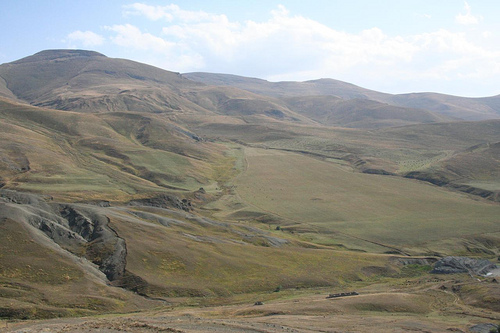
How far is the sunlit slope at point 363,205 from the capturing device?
9831 centimetres

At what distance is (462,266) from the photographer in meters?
73.3

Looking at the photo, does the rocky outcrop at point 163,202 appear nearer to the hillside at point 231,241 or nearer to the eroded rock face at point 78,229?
the hillside at point 231,241

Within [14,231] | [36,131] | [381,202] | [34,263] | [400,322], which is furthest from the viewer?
[36,131]

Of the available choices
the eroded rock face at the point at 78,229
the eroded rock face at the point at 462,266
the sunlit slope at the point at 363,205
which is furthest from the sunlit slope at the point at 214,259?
the sunlit slope at the point at 363,205

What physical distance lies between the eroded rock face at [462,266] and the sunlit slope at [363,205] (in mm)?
14906

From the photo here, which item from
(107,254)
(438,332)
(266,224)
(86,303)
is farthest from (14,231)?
(266,224)

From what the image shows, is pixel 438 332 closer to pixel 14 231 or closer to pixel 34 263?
pixel 34 263

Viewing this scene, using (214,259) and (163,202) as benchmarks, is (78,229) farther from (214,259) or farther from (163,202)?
(163,202)

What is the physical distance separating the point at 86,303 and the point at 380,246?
61250 mm

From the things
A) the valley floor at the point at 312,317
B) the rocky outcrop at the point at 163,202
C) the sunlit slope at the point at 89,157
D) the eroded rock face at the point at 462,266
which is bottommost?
the eroded rock face at the point at 462,266

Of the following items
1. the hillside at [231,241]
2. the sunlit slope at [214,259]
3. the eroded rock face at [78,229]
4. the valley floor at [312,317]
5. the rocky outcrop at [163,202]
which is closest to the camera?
the valley floor at [312,317]

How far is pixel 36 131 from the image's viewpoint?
16825cm

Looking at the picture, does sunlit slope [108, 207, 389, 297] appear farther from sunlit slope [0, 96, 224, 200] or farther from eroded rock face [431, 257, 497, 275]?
sunlit slope [0, 96, 224, 200]

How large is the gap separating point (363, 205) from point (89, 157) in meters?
91.3
